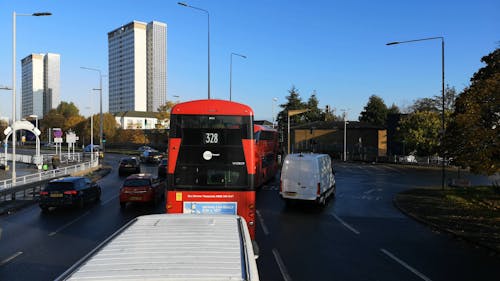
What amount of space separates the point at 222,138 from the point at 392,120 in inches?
2180

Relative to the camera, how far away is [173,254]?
3.26 meters

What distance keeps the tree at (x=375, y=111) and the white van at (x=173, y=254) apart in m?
93.5

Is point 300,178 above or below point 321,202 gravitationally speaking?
above

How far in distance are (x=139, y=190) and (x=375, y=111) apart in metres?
84.5

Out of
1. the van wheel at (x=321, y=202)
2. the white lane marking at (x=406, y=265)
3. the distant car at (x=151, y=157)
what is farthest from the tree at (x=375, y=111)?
the white lane marking at (x=406, y=265)

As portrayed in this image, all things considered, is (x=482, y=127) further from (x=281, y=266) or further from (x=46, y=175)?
(x=46, y=175)

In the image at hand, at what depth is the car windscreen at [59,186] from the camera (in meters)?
16.7

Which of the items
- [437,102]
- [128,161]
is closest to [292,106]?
[437,102]

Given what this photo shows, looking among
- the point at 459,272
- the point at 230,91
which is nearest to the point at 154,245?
the point at 459,272

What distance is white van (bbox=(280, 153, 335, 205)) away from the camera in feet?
55.7

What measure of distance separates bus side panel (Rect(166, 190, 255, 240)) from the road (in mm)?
1334

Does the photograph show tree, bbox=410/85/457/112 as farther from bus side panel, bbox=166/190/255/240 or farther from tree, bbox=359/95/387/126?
bus side panel, bbox=166/190/255/240

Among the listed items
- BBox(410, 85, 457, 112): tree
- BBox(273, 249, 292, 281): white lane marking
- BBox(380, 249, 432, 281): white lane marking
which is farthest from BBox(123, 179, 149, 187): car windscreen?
BBox(410, 85, 457, 112): tree

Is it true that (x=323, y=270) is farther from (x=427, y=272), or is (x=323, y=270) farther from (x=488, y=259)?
(x=488, y=259)
